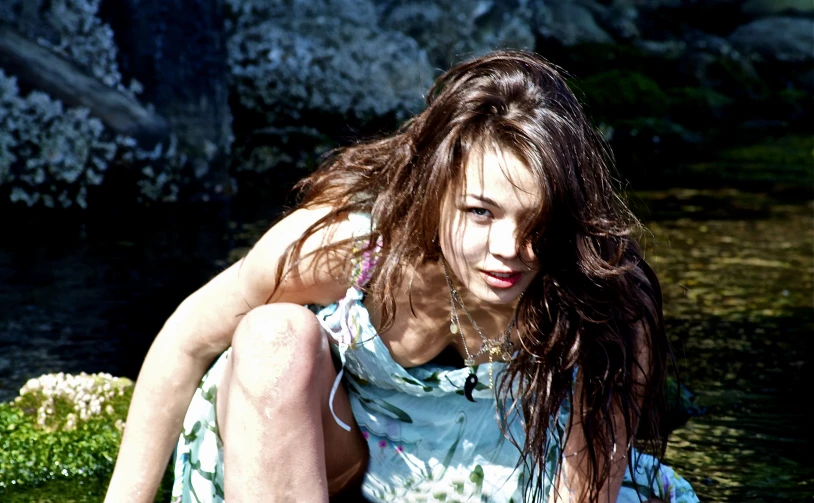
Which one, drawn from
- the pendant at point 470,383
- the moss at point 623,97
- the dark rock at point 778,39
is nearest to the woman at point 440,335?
the pendant at point 470,383

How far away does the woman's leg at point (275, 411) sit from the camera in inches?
87.7

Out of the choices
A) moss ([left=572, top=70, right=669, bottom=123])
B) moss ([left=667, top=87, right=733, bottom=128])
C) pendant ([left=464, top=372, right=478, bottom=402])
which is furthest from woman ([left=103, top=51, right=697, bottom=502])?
moss ([left=667, top=87, right=733, bottom=128])

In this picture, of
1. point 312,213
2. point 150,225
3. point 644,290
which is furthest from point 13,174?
point 644,290

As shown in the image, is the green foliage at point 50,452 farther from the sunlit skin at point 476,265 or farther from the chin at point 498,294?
the chin at point 498,294

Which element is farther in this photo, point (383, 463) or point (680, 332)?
point (680, 332)

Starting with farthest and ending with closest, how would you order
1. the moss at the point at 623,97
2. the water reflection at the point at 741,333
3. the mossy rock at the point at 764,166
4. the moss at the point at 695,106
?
the moss at the point at 695,106
the moss at the point at 623,97
the mossy rock at the point at 764,166
the water reflection at the point at 741,333

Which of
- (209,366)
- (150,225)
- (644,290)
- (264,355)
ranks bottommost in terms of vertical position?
(150,225)

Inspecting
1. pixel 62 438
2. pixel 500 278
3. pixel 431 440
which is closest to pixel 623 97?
pixel 62 438

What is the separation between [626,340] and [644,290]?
126 mm

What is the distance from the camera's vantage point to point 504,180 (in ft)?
7.19

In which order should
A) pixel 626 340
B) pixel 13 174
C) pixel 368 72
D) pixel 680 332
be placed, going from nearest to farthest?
pixel 626 340, pixel 680 332, pixel 13 174, pixel 368 72

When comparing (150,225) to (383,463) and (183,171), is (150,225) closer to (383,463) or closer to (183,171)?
(183,171)

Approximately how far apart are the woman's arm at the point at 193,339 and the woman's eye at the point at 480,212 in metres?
0.33

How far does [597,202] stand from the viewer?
2277mm
